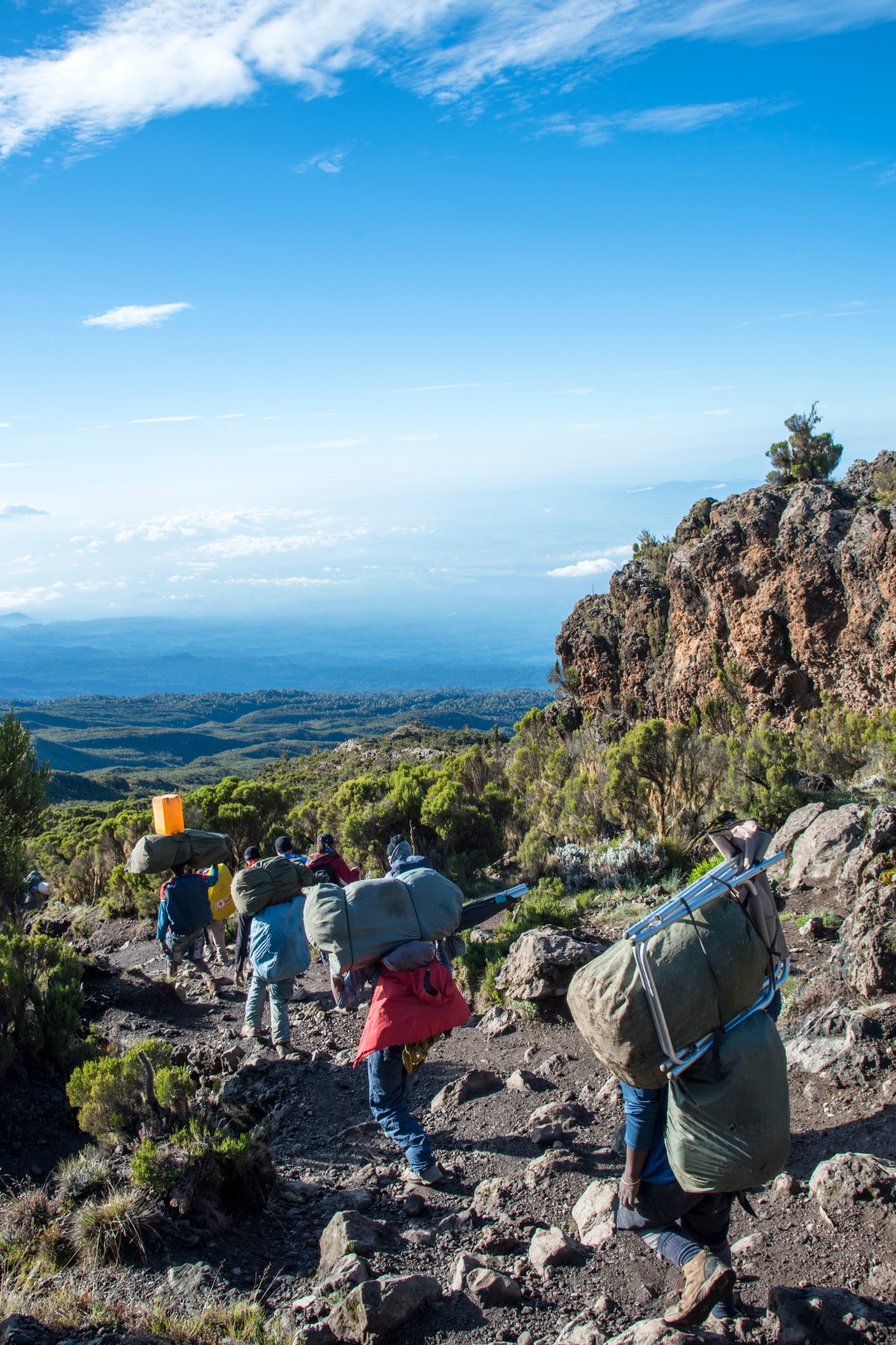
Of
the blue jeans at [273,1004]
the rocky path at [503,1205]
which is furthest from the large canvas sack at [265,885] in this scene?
the rocky path at [503,1205]

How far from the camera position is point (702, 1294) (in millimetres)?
2658

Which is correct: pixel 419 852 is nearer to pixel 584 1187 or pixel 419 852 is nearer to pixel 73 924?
pixel 73 924

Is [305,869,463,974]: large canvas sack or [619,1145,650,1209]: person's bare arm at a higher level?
[305,869,463,974]: large canvas sack

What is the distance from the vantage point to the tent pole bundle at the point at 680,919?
8.69 ft

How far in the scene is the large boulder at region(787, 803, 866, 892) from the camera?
692 cm

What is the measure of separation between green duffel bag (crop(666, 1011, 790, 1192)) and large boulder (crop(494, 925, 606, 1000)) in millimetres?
3249

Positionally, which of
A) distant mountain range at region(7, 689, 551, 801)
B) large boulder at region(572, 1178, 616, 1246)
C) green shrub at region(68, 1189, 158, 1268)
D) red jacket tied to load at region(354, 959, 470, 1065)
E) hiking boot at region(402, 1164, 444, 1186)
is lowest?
distant mountain range at region(7, 689, 551, 801)

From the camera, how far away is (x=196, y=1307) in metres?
3.27

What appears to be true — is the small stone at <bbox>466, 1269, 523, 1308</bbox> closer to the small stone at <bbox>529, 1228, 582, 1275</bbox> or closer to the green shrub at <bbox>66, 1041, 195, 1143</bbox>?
the small stone at <bbox>529, 1228, 582, 1275</bbox>

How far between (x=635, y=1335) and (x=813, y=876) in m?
4.89

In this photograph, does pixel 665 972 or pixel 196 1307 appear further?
pixel 196 1307

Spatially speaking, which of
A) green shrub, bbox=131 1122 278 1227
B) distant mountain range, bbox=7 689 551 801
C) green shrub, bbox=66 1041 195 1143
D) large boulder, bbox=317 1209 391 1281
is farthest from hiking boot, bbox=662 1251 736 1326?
distant mountain range, bbox=7 689 551 801

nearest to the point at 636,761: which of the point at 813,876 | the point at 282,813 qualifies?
the point at 813,876

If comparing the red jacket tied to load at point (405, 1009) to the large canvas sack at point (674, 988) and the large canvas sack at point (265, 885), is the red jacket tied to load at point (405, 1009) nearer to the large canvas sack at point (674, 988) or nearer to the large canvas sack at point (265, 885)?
the large canvas sack at point (674, 988)
